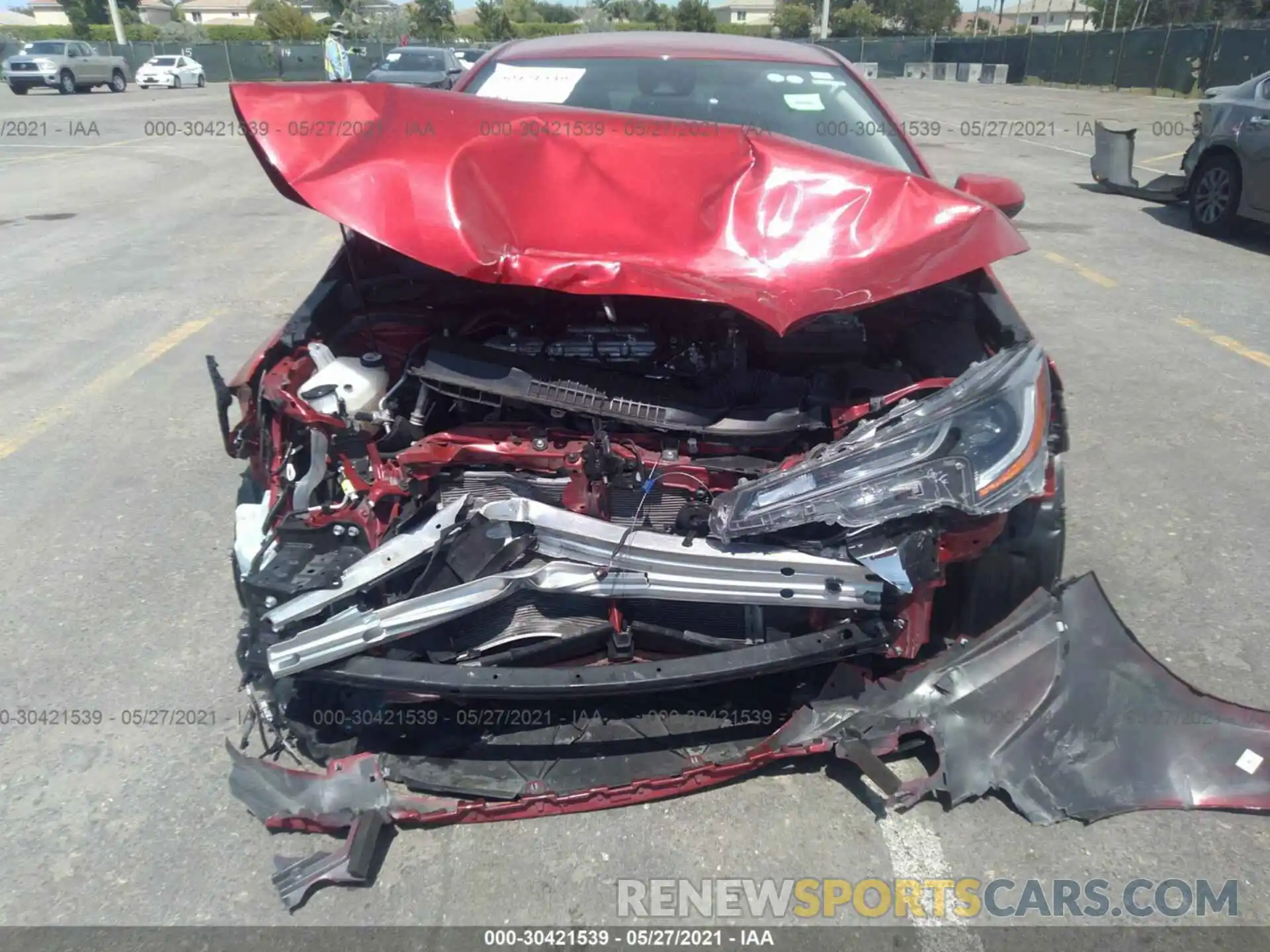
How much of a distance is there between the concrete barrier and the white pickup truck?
102 feet

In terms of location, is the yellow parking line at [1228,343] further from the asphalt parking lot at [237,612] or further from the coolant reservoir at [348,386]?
the coolant reservoir at [348,386]

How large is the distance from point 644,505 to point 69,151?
16.4 m

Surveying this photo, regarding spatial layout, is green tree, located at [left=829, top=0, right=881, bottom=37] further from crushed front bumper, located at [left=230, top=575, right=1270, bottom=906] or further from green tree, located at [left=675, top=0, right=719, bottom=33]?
crushed front bumper, located at [left=230, top=575, right=1270, bottom=906]

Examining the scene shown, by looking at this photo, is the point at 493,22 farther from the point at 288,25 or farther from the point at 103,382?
the point at 103,382

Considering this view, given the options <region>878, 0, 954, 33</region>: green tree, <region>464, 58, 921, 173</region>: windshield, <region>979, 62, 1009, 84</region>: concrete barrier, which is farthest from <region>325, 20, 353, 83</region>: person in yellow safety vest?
<region>878, 0, 954, 33</region>: green tree

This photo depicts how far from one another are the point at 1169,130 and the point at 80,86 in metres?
30.6

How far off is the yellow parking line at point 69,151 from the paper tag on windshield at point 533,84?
1321cm

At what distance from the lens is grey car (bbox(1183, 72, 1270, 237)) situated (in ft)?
26.6

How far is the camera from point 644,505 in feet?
8.00

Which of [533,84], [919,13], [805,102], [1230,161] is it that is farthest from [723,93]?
[919,13]

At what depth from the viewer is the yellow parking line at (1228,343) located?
18.5ft

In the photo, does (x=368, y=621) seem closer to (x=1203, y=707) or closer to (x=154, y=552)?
(x=154, y=552)

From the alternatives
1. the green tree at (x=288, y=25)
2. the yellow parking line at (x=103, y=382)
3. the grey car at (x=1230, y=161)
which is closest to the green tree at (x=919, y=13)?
the green tree at (x=288, y=25)

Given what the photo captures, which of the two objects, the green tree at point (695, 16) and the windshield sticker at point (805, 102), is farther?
the green tree at point (695, 16)
